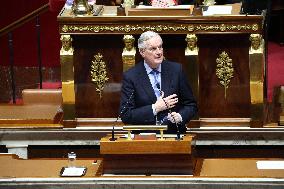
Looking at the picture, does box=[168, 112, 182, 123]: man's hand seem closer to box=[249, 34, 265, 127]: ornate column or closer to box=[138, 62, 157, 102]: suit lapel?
box=[138, 62, 157, 102]: suit lapel

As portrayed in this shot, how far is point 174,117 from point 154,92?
292 mm

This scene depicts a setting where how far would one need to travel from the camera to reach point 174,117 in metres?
5.86

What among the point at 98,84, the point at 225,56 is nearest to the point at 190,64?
the point at 225,56

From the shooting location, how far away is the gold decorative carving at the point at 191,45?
6.88 metres

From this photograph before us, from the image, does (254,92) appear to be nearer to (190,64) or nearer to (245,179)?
(190,64)

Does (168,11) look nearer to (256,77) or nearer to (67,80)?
(256,77)

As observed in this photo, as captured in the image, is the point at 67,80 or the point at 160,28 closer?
the point at 160,28

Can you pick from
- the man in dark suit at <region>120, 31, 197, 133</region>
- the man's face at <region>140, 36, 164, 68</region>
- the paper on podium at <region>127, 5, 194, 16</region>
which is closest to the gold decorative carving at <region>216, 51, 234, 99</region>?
the paper on podium at <region>127, 5, 194, 16</region>

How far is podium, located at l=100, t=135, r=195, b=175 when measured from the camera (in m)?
5.61

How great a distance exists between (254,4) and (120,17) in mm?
1159

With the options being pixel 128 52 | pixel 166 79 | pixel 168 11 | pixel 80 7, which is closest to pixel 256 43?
pixel 168 11

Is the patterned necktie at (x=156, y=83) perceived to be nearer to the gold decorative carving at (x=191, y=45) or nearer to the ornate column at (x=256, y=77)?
the gold decorative carving at (x=191, y=45)

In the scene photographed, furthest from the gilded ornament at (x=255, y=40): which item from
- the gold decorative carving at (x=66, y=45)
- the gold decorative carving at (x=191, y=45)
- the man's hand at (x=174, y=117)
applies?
the gold decorative carving at (x=66, y=45)

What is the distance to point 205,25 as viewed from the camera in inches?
271
